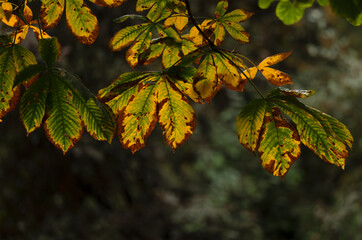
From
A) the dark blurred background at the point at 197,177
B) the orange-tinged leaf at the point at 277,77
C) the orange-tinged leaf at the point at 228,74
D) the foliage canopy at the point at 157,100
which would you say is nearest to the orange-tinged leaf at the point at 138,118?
A: the foliage canopy at the point at 157,100

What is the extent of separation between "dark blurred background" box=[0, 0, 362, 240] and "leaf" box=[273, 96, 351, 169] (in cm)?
208

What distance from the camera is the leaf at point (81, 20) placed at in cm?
73

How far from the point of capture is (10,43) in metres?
0.71

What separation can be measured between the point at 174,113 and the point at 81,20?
0.26m

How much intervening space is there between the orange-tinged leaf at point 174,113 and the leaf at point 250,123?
0.29 ft

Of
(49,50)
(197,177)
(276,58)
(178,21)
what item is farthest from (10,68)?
(197,177)

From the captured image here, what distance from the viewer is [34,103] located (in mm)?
630

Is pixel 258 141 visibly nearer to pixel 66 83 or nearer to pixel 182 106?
pixel 182 106

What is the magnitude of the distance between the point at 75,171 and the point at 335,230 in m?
2.56

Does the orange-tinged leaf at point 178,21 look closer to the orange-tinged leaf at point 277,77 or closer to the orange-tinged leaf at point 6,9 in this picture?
the orange-tinged leaf at point 277,77

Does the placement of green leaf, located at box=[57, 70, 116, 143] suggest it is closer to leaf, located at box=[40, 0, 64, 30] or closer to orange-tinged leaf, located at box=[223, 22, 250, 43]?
leaf, located at box=[40, 0, 64, 30]

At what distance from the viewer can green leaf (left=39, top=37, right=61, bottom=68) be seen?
0.62 m

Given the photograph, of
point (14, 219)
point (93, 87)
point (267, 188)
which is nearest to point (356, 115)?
point (267, 188)

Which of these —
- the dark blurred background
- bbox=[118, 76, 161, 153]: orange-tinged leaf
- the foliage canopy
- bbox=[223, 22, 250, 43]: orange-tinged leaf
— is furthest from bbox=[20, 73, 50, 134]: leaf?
the dark blurred background
